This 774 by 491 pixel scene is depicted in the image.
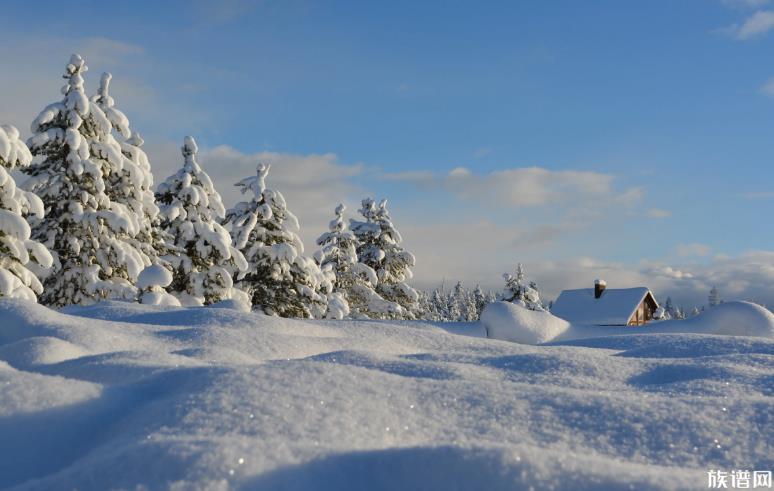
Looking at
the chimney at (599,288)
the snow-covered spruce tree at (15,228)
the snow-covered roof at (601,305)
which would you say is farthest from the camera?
the chimney at (599,288)

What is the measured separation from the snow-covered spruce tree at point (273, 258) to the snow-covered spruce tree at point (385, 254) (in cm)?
795

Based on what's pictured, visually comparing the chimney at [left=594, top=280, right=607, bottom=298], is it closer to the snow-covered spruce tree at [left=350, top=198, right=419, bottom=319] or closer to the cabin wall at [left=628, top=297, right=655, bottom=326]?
the cabin wall at [left=628, top=297, right=655, bottom=326]

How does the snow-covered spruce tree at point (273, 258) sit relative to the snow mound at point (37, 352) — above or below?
above

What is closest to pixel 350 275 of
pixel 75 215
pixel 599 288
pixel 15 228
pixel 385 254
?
pixel 385 254

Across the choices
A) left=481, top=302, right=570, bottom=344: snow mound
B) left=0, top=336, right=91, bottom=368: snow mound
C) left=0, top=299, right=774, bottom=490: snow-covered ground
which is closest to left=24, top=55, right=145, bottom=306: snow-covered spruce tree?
left=481, top=302, right=570, bottom=344: snow mound

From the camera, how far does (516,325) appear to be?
808cm

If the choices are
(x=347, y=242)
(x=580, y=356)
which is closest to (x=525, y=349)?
(x=580, y=356)

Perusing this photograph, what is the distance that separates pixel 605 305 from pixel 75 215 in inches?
1196

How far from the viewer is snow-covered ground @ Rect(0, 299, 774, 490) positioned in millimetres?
1675

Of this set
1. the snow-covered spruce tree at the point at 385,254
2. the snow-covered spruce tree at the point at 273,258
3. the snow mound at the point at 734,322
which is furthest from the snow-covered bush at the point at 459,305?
the snow mound at the point at 734,322

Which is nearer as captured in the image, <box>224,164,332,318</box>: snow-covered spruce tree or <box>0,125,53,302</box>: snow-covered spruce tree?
<box>0,125,53,302</box>: snow-covered spruce tree

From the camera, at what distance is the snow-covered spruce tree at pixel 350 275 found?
27891 mm

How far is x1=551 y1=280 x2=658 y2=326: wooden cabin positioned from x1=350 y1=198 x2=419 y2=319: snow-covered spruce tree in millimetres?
12115

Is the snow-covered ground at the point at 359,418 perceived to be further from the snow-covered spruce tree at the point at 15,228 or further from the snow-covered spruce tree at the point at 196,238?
the snow-covered spruce tree at the point at 196,238
